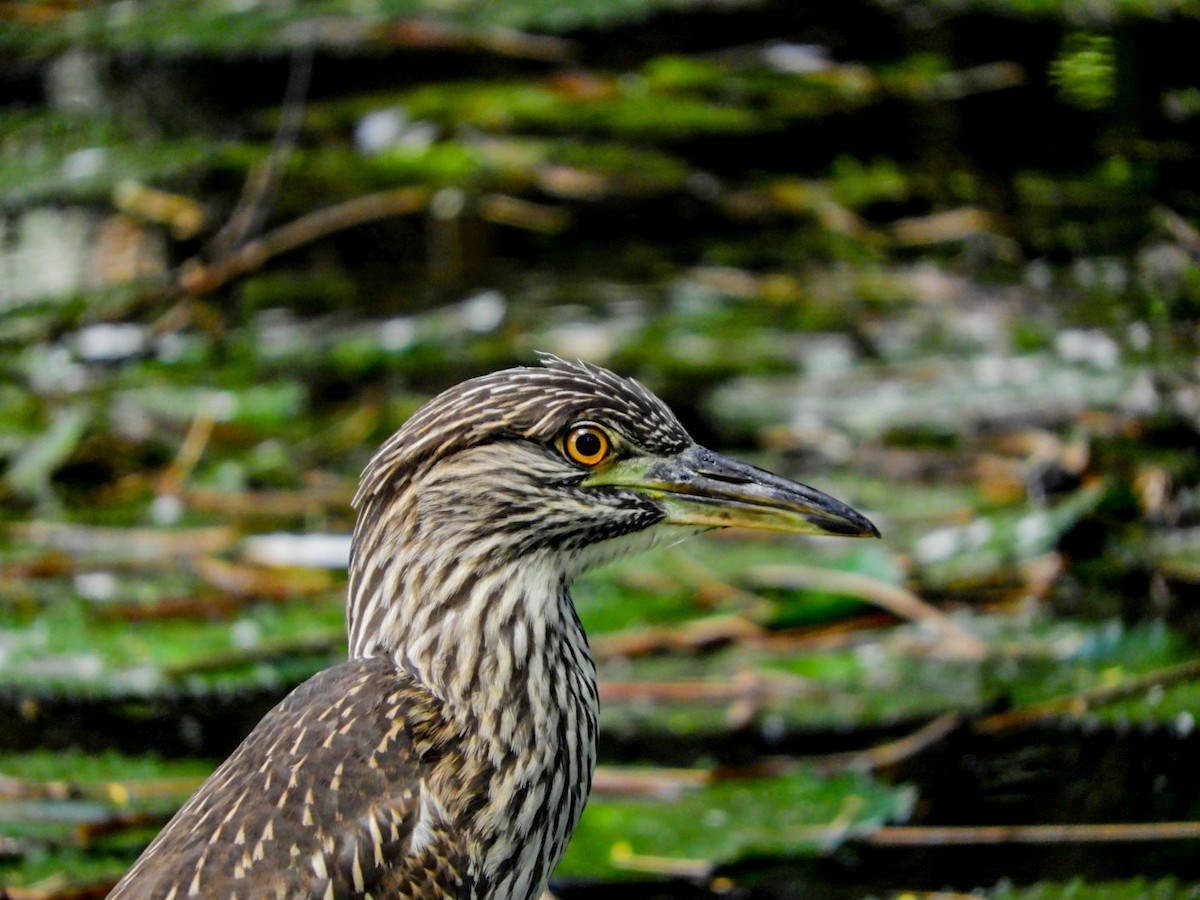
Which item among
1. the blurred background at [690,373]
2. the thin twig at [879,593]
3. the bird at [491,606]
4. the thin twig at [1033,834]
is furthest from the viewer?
the thin twig at [879,593]

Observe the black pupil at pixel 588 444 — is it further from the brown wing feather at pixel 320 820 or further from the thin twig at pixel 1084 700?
the thin twig at pixel 1084 700

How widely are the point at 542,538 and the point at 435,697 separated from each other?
0.37 metres

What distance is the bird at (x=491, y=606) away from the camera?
3.28 meters

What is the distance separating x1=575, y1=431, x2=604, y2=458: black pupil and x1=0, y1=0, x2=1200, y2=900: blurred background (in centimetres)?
91

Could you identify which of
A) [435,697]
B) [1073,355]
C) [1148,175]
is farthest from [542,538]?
[1073,355]

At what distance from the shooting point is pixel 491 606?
11.7 feet

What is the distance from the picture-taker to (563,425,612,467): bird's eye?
3.56 m

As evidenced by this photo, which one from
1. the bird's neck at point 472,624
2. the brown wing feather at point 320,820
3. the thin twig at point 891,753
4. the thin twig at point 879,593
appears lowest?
the thin twig at point 891,753

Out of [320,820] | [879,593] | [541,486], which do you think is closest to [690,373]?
[879,593]

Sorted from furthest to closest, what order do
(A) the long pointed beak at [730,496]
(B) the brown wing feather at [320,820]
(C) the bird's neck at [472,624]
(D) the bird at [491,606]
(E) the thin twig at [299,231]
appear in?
(E) the thin twig at [299,231] < (A) the long pointed beak at [730,496] < (C) the bird's neck at [472,624] < (D) the bird at [491,606] < (B) the brown wing feather at [320,820]

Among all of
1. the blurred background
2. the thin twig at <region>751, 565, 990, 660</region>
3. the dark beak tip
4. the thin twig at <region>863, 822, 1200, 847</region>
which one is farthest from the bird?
the thin twig at <region>751, 565, 990, 660</region>

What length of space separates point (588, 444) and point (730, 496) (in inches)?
11.8

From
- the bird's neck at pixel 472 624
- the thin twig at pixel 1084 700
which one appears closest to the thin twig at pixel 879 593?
the thin twig at pixel 1084 700

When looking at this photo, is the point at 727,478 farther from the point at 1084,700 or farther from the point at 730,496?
the point at 1084,700
